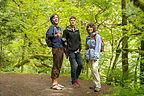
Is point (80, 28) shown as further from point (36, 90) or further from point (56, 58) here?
point (36, 90)

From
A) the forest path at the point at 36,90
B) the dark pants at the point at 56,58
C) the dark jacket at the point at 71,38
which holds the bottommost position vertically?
the forest path at the point at 36,90

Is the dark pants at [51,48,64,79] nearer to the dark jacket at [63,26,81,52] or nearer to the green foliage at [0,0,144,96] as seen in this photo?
the dark jacket at [63,26,81,52]

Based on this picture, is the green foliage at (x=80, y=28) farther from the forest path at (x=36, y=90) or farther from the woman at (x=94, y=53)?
the forest path at (x=36, y=90)

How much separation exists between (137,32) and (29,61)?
8281mm

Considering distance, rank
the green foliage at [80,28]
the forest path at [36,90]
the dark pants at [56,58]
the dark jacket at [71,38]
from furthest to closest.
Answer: the green foliage at [80,28]
the dark jacket at [71,38]
the dark pants at [56,58]
the forest path at [36,90]

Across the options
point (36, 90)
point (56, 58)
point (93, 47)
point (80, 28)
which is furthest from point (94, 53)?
point (80, 28)

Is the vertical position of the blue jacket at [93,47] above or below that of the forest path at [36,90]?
above

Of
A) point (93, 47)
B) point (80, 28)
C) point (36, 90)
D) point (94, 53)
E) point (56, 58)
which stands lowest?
point (36, 90)

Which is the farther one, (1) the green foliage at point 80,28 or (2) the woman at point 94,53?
(1) the green foliage at point 80,28

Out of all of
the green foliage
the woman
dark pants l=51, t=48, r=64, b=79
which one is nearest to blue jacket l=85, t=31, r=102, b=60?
the woman

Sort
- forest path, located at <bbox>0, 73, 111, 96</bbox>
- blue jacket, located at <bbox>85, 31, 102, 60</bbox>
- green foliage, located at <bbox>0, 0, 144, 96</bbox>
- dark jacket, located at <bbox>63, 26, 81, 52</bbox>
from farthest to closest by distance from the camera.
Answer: green foliage, located at <bbox>0, 0, 144, 96</bbox> < dark jacket, located at <bbox>63, 26, 81, 52</bbox> < blue jacket, located at <bbox>85, 31, 102, 60</bbox> < forest path, located at <bbox>0, 73, 111, 96</bbox>

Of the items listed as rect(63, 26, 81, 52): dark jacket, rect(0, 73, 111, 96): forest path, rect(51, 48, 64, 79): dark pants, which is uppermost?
rect(63, 26, 81, 52): dark jacket

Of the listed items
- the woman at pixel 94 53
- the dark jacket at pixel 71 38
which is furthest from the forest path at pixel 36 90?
the dark jacket at pixel 71 38

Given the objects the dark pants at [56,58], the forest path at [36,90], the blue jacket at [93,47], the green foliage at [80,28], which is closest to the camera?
the forest path at [36,90]
